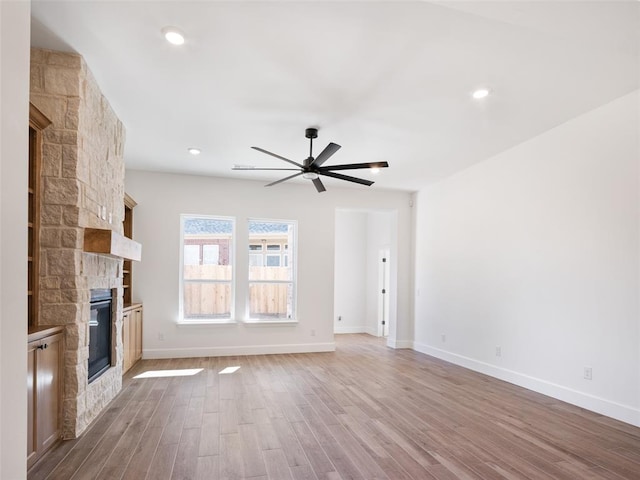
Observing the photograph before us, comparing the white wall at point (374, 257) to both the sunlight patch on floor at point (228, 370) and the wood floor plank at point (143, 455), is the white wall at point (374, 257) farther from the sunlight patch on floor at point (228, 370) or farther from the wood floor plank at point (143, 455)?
the wood floor plank at point (143, 455)

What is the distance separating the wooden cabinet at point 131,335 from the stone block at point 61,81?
2736mm

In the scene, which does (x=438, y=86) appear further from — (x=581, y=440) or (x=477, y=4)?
(x=581, y=440)

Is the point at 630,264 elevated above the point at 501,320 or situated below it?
above

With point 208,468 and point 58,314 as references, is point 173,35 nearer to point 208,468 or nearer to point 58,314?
point 58,314

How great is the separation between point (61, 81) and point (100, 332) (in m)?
2.28

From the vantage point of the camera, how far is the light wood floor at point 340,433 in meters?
2.71

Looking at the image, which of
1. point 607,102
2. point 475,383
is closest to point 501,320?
point 475,383

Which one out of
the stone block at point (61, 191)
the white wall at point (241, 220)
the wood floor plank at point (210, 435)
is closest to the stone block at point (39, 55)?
the stone block at point (61, 191)

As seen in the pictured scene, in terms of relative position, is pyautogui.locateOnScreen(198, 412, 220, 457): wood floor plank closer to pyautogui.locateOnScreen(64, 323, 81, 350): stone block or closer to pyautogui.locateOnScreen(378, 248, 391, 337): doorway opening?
pyautogui.locateOnScreen(64, 323, 81, 350): stone block

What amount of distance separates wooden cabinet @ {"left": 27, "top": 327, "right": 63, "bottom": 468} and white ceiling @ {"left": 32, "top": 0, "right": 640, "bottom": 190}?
6.89 ft

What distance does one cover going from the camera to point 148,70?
126 inches

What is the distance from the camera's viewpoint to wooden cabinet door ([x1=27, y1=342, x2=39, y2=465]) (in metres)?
2.55

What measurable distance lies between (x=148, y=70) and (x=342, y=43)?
158 centimetres

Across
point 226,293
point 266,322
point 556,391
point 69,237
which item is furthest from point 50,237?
point 556,391
